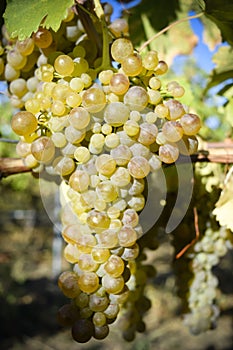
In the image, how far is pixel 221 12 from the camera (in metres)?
0.81

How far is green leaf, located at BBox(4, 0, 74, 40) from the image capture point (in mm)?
642

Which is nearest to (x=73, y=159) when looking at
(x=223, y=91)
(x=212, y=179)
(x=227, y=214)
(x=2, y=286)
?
(x=227, y=214)

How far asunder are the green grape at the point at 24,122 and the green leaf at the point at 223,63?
1.91 feet

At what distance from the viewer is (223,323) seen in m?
5.09

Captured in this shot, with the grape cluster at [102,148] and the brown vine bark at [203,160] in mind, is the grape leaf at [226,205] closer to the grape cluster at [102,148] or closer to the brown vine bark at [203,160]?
the brown vine bark at [203,160]

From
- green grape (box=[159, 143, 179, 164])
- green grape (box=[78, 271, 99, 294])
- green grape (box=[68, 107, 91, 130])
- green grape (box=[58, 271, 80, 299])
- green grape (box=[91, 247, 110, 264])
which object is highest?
green grape (box=[68, 107, 91, 130])

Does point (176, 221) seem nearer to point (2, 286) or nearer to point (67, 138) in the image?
point (67, 138)

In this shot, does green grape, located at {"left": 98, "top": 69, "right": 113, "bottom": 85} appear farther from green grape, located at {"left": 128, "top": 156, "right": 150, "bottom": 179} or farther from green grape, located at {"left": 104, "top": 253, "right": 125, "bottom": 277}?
green grape, located at {"left": 104, "top": 253, "right": 125, "bottom": 277}

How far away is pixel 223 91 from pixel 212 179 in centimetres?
25

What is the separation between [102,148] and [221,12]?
360 mm

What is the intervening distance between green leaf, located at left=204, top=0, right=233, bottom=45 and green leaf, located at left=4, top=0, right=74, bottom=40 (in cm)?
28

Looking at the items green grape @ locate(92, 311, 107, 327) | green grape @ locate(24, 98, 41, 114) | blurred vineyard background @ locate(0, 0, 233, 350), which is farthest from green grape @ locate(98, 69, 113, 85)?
blurred vineyard background @ locate(0, 0, 233, 350)

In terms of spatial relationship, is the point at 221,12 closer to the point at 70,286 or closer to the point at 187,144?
the point at 187,144

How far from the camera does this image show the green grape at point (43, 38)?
73cm
